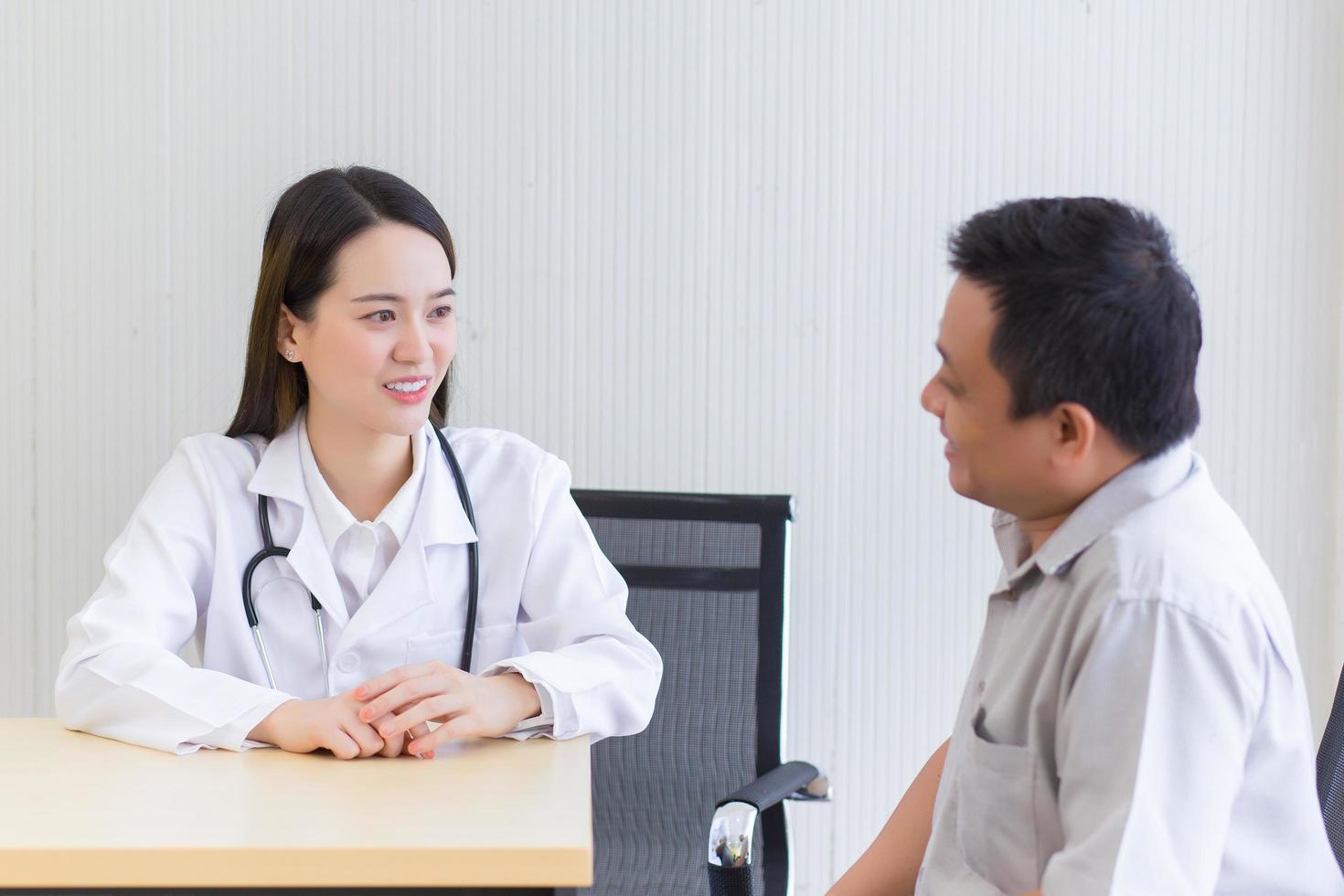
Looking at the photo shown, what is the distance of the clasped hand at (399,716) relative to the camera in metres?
1.11

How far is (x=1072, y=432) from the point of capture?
2.93ft

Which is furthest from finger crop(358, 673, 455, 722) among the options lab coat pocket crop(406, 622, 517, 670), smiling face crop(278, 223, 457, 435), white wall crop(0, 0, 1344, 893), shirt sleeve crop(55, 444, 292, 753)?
white wall crop(0, 0, 1344, 893)

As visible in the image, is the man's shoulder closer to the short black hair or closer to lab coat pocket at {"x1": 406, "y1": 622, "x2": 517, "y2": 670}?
the short black hair

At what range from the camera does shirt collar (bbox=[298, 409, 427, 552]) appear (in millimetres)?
1399

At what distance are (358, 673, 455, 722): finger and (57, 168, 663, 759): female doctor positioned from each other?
0.08m

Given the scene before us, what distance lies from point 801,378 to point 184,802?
50.9 inches

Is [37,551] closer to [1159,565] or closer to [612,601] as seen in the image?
[612,601]

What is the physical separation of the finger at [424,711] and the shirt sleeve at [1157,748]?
1.83 feet

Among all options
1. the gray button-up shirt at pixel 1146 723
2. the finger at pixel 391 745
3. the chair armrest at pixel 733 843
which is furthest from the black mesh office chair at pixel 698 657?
the gray button-up shirt at pixel 1146 723

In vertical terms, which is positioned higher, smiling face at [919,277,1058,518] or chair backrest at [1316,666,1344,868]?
smiling face at [919,277,1058,518]

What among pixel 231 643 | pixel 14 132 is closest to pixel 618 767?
pixel 231 643

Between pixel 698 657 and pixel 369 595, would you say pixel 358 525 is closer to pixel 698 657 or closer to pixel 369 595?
pixel 369 595

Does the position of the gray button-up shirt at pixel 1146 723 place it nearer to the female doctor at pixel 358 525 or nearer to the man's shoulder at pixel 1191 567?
the man's shoulder at pixel 1191 567

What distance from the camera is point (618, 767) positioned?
174cm
